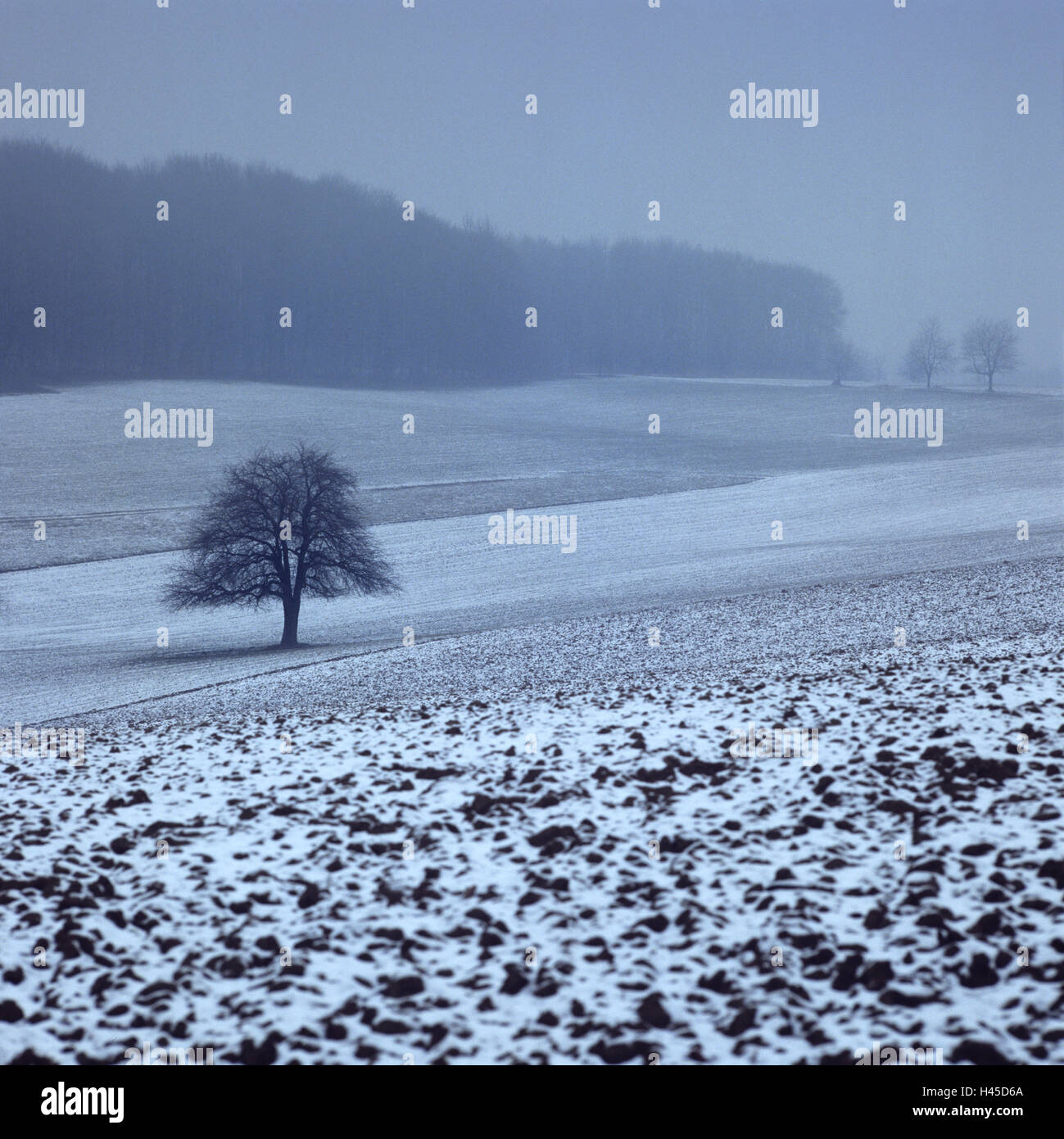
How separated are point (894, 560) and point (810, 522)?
1162 centimetres

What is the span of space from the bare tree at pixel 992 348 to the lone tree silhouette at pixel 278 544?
301 feet

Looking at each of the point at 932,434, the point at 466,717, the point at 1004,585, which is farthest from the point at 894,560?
the point at 932,434

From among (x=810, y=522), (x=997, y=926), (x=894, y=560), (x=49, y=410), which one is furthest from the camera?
(x=49, y=410)

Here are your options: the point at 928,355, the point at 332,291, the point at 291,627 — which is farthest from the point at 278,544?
the point at 928,355

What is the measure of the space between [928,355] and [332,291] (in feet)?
222

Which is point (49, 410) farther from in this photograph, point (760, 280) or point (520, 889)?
point (760, 280)

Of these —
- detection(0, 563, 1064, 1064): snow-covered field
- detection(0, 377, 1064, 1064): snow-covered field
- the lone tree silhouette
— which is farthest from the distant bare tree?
detection(0, 563, 1064, 1064): snow-covered field

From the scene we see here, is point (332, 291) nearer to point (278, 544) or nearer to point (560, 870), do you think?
point (278, 544)

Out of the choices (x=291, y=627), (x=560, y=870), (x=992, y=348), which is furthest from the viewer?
(x=992, y=348)

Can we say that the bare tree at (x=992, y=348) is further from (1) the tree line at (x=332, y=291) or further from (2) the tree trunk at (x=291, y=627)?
(2) the tree trunk at (x=291, y=627)

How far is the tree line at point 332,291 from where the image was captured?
331 feet

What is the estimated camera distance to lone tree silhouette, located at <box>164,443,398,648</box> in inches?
1230

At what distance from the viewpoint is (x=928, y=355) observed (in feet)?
364
